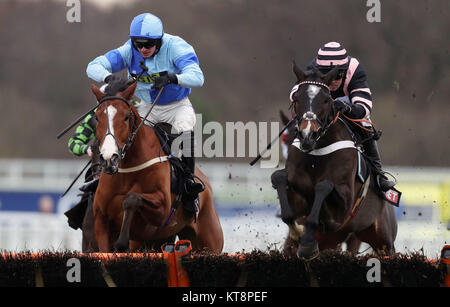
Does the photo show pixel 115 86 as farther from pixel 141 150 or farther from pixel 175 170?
pixel 175 170

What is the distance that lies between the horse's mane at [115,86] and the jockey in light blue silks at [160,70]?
0.11 meters

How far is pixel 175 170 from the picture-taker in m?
7.54

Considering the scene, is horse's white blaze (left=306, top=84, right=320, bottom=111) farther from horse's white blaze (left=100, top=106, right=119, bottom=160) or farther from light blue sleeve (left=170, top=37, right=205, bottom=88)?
horse's white blaze (left=100, top=106, right=119, bottom=160)

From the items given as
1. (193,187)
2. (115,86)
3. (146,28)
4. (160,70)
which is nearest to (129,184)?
(193,187)

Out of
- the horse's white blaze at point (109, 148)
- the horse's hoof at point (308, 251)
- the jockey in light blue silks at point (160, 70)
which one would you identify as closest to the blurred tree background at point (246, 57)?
the jockey in light blue silks at point (160, 70)

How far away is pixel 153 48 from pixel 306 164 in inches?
67.2

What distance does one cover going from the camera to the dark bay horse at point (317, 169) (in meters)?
6.43

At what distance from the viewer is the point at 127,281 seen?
541 cm

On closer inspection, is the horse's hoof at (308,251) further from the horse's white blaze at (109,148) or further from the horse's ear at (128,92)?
the horse's ear at (128,92)

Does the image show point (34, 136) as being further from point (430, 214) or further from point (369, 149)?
point (369, 149)

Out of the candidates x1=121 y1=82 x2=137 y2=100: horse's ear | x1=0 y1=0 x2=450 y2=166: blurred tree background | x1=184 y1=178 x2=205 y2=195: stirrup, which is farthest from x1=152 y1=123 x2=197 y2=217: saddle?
x1=0 y1=0 x2=450 y2=166: blurred tree background

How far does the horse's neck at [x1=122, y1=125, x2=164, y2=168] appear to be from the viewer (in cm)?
709
